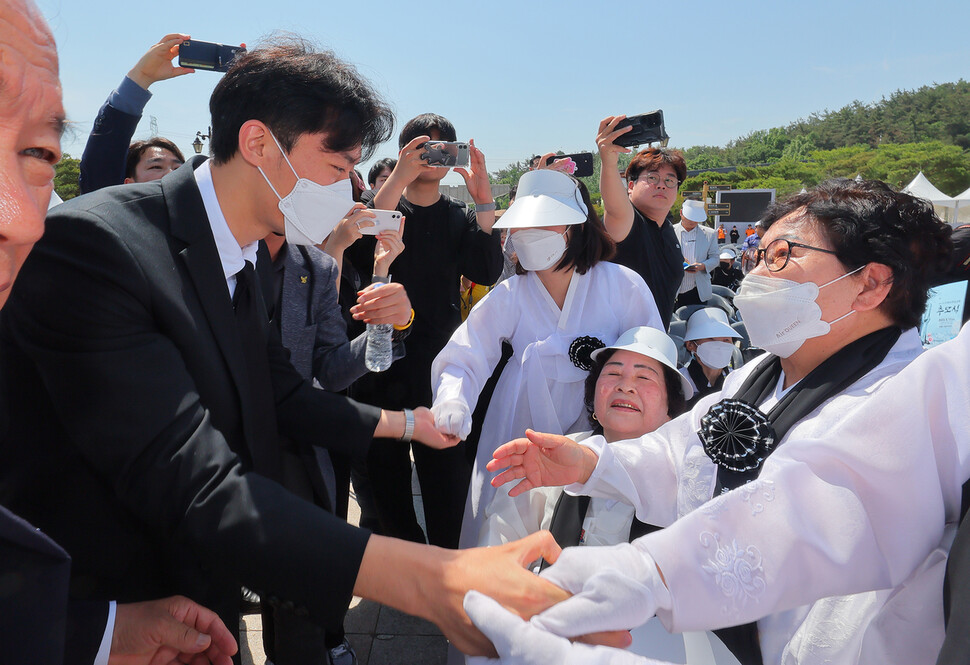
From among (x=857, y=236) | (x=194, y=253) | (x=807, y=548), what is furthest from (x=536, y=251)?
(x=807, y=548)

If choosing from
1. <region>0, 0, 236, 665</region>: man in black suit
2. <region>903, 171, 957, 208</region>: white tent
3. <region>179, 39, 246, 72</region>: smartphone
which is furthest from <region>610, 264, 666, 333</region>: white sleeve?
<region>903, 171, 957, 208</region>: white tent

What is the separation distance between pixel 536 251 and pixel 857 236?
1.37 m

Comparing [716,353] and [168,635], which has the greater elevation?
[716,353]

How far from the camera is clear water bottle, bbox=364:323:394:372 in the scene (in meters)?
2.45

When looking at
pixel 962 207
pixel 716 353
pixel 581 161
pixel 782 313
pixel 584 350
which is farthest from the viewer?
pixel 962 207

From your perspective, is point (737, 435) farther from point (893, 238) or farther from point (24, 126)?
point (24, 126)

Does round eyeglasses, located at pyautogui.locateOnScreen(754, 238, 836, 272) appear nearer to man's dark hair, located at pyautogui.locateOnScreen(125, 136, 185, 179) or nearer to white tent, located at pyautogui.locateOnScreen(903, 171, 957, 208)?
man's dark hair, located at pyautogui.locateOnScreen(125, 136, 185, 179)

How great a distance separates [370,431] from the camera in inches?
80.6

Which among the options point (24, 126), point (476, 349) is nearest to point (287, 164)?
point (24, 126)

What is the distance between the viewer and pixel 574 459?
193cm

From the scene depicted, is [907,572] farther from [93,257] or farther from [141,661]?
[93,257]

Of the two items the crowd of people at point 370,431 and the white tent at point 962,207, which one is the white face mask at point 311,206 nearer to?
the crowd of people at point 370,431

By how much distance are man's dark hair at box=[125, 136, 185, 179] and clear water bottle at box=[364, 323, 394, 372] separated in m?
1.69

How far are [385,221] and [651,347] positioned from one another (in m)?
1.35
